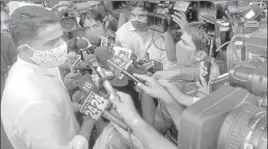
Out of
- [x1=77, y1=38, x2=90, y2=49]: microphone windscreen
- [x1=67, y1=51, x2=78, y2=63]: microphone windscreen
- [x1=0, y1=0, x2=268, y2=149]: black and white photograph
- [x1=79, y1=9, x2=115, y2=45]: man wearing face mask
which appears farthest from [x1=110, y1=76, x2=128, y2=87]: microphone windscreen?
[x1=79, y1=9, x2=115, y2=45]: man wearing face mask

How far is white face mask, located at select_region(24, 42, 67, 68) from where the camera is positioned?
56.4 inches

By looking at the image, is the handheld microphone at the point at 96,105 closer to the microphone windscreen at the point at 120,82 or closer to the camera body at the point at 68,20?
the microphone windscreen at the point at 120,82

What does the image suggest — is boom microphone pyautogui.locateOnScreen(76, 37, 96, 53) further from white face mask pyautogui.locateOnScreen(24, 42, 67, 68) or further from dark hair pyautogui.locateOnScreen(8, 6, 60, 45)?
dark hair pyautogui.locateOnScreen(8, 6, 60, 45)

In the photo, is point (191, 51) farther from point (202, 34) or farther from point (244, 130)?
point (244, 130)

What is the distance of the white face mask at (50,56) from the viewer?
1434 millimetres

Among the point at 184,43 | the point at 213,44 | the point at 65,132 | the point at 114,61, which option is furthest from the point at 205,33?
the point at 65,132

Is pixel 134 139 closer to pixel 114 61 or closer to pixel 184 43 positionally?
pixel 114 61

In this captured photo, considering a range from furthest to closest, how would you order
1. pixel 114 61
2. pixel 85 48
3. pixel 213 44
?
pixel 85 48 → pixel 213 44 → pixel 114 61

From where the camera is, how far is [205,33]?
1.88m

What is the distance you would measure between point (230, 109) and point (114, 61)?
0.65m

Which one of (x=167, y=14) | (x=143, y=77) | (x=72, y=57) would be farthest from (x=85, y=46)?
(x=143, y=77)

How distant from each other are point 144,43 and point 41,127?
1.41m

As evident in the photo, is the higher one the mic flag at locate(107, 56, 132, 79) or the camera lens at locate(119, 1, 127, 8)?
the camera lens at locate(119, 1, 127, 8)

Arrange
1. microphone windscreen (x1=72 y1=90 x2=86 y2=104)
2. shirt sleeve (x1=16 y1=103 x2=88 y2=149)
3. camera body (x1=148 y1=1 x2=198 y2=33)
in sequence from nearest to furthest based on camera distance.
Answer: shirt sleeve (x1=16 y1=103 x2=88 y2=149) < microphone windscreen (x1=72 y1=90 x2=86 y2=104) < camera body (x1=148 y1=1 x2=198 y2=33)
